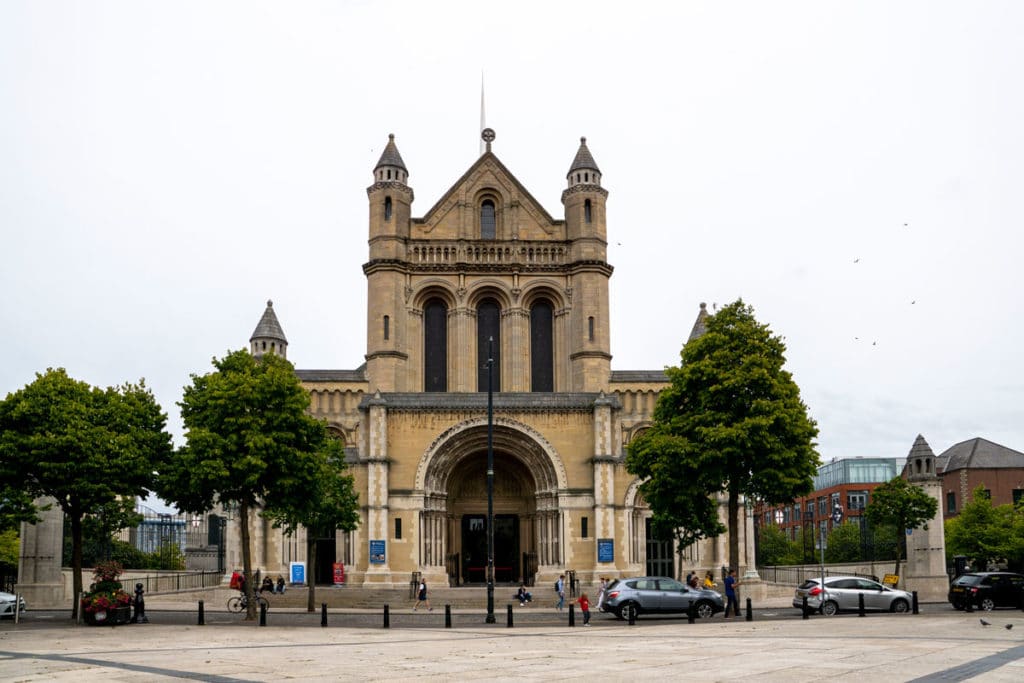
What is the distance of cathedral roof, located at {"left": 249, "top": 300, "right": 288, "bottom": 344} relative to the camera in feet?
192

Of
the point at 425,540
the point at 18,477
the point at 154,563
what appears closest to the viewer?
the point at 18,477

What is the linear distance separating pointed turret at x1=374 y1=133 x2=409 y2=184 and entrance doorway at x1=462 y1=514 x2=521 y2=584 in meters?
19.1

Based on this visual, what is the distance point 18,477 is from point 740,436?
77.3ft

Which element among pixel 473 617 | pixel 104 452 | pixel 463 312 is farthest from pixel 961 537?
pixel 104 452

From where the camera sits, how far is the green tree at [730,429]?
120 ft

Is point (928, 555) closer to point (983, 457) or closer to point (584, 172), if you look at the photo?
point (584, 172)

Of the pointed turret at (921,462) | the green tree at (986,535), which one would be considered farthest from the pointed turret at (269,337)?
the green tree at (986,535)

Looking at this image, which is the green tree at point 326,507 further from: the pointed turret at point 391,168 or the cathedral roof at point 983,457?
the cathedral roof at point 983,457

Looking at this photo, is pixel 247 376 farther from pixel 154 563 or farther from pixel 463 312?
pixel 154 563

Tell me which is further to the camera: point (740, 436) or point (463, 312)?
point (463, 312)

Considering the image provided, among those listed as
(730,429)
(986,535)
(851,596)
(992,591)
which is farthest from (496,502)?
(986,535)

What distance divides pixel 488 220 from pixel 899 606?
3295 cm

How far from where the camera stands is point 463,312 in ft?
188

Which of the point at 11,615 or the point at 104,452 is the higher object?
the point at 104,452
